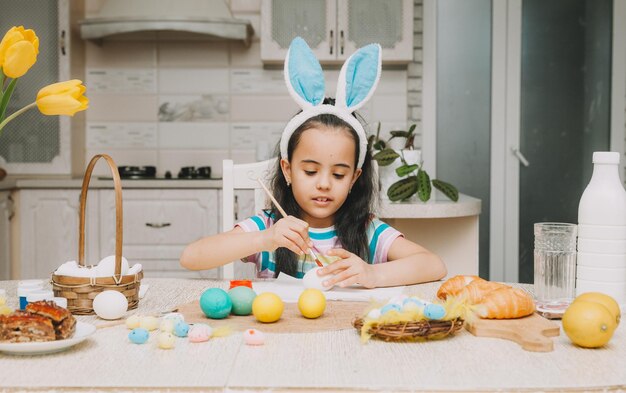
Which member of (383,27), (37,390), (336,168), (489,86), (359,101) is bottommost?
(37,390)

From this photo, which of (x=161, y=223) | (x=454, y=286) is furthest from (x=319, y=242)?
(x=161, y=223)

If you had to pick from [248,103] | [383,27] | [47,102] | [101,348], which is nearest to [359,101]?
[47,102]

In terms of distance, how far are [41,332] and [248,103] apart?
3.12 meters

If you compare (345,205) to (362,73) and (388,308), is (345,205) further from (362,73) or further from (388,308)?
(388,308)

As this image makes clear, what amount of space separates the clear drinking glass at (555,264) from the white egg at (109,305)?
2.14ft

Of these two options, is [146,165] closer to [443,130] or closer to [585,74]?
[443,130]

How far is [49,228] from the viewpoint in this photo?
3395 millimetres

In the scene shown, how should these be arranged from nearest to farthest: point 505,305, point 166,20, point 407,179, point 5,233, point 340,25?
point 505,305, point 407,179, point 5,233, point 166,20, point 340,25

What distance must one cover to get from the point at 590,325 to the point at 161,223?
270cm

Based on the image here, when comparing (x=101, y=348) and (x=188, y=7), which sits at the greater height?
(x=188, y=7)

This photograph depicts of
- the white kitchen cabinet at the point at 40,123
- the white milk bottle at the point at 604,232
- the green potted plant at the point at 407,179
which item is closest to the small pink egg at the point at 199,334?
the white milk bottle at the point at 604,232

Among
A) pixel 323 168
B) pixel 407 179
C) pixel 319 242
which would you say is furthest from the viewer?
pixel 407 179

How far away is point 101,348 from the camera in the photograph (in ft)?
2.98

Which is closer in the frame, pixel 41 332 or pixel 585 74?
pixel 41 332
